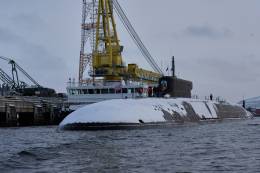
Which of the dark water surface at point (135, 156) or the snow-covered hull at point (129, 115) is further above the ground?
the snow-covered hull at point (129, 115)

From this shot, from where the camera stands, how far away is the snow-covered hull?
105ft

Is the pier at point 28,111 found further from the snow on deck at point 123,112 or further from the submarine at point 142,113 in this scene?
the snow on deck at point 123,112

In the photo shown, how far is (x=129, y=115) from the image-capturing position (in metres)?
33.5

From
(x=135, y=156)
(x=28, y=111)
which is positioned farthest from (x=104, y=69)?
(x=135, y=156)

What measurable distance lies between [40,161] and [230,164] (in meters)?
6.65

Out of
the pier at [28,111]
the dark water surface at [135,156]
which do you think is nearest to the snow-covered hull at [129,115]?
the dark water surface at [135,156]

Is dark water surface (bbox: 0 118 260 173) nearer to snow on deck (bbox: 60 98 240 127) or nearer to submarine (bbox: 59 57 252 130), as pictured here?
submarine (bbox: 59 57 252 130)

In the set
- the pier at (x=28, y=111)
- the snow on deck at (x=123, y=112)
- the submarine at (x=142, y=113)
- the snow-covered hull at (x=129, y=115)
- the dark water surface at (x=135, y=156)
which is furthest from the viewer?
the pier at (x=28, y=111)

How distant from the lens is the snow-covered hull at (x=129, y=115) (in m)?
32.1

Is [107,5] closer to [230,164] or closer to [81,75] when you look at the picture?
[81,75]

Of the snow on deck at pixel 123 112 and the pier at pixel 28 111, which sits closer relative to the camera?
the snow on deck at pixel 123 112

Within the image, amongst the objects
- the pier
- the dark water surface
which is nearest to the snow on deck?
the dark water surface

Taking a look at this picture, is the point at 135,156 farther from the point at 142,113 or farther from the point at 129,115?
the point at 142,113

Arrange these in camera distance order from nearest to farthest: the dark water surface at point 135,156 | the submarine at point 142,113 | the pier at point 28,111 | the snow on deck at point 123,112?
the dark water surface at point 135,156
the submarine at point 142,113
the snow on deck at point 123,112
the pier at point 28,111
